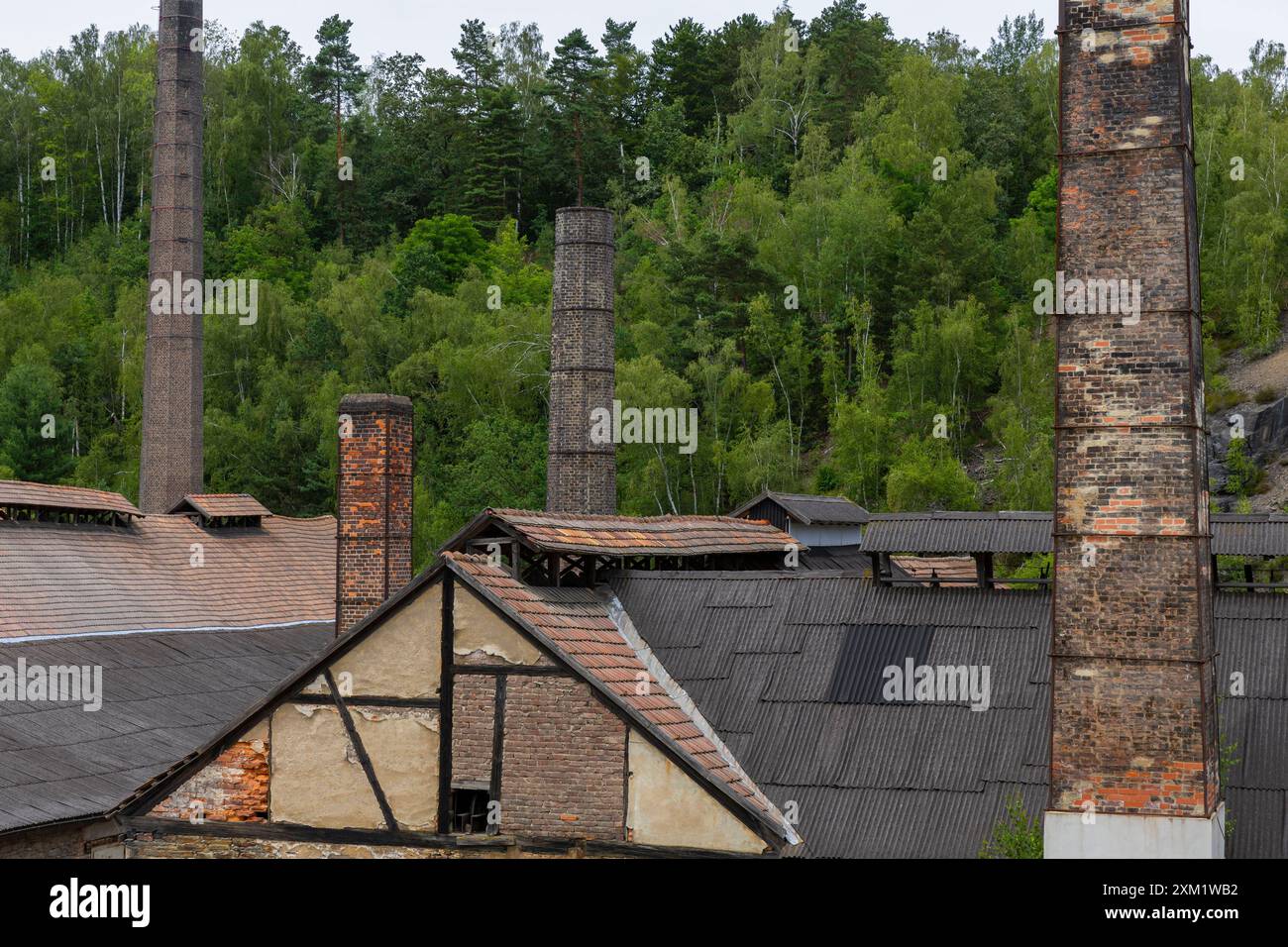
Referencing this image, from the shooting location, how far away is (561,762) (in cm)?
1340

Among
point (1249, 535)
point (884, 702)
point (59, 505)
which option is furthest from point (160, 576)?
point (1249, 535)

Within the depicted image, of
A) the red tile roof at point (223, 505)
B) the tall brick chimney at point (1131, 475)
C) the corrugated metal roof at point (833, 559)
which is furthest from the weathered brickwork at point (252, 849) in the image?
the red tile roof at point (223, 505)

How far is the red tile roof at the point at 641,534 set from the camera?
16.7m

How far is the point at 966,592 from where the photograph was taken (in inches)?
703

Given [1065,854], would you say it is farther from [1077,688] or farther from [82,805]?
[82,805]

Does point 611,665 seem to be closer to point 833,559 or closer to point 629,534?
point 629,534

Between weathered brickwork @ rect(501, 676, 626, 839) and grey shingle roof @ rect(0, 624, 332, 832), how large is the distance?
312 centimetres

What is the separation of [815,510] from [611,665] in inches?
560

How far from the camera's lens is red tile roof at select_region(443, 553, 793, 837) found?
522 inches

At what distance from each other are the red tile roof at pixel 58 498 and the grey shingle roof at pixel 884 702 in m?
12.0

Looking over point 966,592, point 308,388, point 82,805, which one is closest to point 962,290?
point 308,388

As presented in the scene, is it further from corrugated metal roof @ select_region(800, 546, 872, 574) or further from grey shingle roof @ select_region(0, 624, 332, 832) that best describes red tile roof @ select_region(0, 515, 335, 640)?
corrugated metal roof @ select_region(800, 546, 872, 574)

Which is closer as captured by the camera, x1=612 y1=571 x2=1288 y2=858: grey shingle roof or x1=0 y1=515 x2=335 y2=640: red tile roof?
x1=612 y1=571 x2=1288 y2=858: grey shingle roof

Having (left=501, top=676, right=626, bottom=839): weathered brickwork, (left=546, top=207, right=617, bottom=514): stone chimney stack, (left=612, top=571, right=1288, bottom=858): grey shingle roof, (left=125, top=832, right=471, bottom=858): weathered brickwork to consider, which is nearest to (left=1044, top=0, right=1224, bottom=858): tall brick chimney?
(left=612, top=571, right=1288, bottom=858): grey shingle roof
